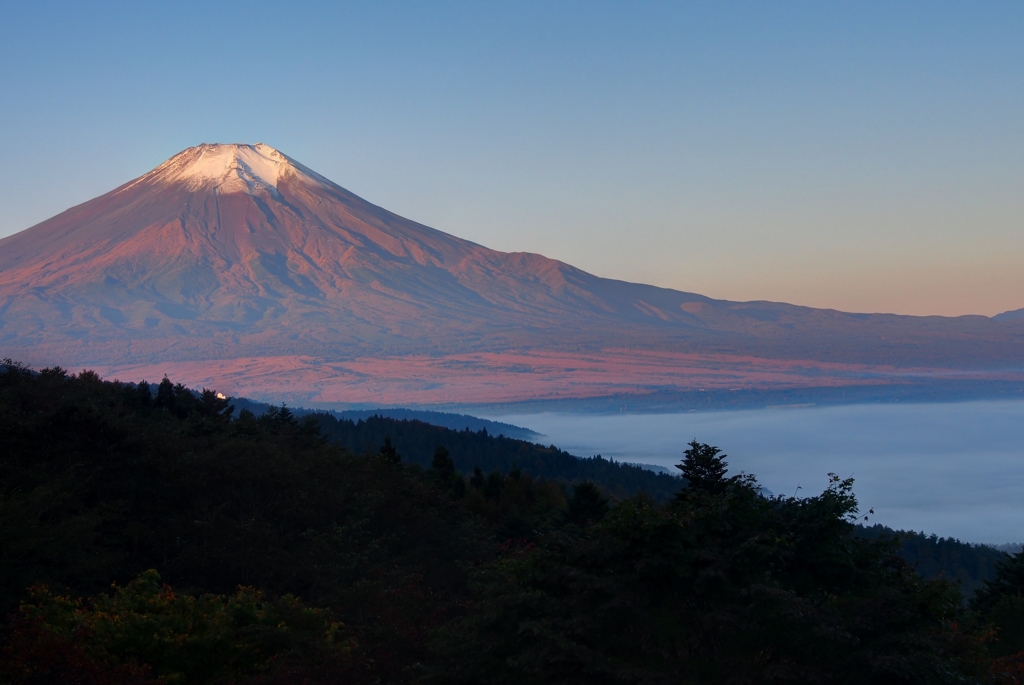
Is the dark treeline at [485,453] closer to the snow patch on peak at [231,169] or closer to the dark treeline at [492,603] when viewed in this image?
the dark treeline at [492,603]

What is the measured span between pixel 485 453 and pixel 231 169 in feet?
373

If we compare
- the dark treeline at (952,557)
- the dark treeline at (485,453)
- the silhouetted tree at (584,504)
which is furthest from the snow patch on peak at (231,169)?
the silhouetted tree at (584,504)

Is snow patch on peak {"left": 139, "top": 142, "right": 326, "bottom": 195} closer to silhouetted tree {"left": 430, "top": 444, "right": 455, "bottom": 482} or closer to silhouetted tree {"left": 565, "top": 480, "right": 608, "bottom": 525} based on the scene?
silhouetted tree {"left": 430, "top": 444, "right": 455, "bottom": 482}

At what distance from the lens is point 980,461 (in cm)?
14575

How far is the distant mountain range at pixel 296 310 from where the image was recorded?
151 m

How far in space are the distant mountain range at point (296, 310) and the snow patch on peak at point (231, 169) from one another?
33cm

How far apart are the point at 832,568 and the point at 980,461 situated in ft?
493

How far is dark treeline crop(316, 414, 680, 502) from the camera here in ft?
273

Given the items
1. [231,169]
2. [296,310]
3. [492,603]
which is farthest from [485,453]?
[231,169]

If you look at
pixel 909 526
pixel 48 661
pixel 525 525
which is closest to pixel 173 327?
pixel 909 526

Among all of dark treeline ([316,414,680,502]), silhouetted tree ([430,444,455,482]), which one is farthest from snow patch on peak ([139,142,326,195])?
silhouetted tree ([430,444,455,482])

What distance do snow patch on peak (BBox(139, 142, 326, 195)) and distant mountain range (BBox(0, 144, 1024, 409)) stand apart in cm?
33

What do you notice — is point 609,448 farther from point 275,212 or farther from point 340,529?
point 340,529

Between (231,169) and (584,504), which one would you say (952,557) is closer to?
(584,504)
